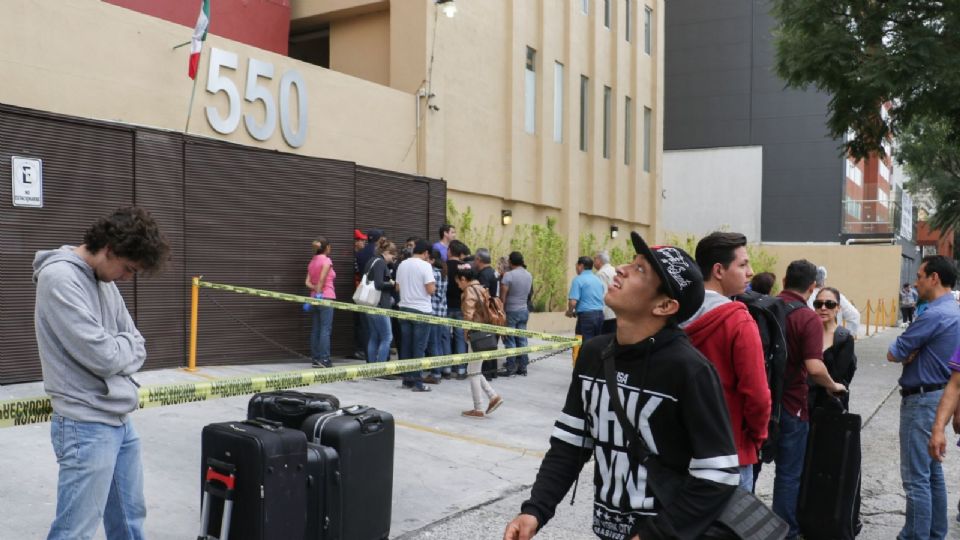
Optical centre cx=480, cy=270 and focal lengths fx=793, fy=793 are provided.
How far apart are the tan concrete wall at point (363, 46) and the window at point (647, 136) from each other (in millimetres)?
12475

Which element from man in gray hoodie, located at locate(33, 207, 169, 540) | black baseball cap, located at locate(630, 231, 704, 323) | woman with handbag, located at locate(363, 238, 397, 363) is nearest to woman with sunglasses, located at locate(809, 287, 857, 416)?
black baseball cap, located at locate(630, 231, 704, 323)

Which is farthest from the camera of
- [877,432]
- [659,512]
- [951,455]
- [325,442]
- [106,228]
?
[877,432]

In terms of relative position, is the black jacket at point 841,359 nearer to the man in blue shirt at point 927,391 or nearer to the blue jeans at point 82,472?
the man in blue shirt at point 927,391

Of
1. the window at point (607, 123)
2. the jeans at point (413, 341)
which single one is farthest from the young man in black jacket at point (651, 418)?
the window at point (607, 123)

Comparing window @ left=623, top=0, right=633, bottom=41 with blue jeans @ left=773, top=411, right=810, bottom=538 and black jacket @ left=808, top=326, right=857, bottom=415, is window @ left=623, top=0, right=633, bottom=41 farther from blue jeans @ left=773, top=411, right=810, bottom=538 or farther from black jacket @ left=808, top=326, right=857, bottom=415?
blue jeans @ left=773, top=411, right=810, bottom=538

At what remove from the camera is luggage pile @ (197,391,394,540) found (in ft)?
12.5

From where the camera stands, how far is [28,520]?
500 cm

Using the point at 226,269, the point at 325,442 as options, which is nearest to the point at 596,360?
the point at 325,442

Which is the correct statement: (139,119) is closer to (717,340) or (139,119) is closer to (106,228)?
(106,228)

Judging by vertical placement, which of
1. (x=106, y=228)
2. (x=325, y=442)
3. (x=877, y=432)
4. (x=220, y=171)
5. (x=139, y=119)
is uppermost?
(x=139, y=119)

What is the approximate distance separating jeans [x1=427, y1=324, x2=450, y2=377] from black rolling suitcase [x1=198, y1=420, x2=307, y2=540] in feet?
22.7

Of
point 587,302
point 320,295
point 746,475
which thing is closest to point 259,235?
point 320,295

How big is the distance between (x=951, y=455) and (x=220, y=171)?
954 cm

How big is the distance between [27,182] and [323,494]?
21.3 feet
